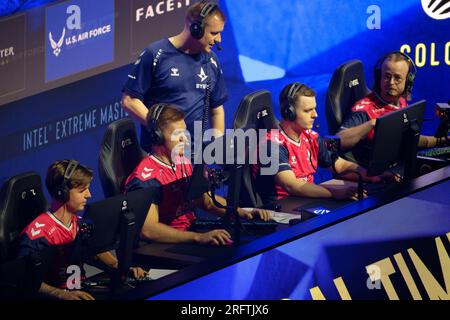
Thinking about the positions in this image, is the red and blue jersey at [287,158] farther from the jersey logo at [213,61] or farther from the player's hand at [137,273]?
the player's hand at [137,273]

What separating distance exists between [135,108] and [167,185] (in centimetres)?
78

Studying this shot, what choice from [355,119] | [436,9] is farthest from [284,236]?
[436,9]

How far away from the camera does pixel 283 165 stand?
5.59 metres

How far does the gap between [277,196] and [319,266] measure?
1514 millimetres

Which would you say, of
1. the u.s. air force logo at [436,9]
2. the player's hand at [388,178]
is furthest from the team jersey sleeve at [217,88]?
the u.s. air force logo at [436,9]

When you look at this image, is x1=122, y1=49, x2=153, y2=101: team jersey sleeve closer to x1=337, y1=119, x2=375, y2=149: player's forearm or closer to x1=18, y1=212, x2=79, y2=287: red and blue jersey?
x1=337, y1=119, x2=375, y2=149: player's forearm

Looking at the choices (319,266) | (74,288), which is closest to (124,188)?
(74,288)

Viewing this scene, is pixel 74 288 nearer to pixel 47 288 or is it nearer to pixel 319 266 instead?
pixel 47 288

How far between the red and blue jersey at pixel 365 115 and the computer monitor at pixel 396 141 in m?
0.87

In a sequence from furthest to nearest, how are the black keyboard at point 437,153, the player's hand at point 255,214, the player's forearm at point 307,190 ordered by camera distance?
the black keyboard at point 437,153 → the player's forearm at point 307,190 → the player's hand at point 255,214

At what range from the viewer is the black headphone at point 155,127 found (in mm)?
5199

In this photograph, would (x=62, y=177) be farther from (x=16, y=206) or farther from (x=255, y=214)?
(x=255, y=214)

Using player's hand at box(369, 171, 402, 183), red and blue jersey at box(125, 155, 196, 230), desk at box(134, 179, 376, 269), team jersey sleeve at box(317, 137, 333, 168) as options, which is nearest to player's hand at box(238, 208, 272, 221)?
desk at box(134, 179, 376, 269)

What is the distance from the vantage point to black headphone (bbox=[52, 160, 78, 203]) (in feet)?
15.5
